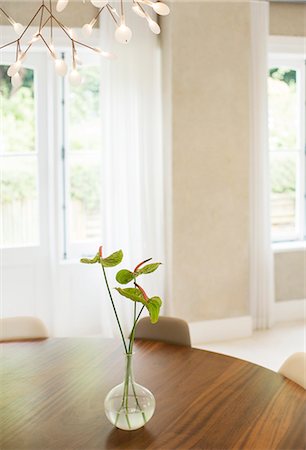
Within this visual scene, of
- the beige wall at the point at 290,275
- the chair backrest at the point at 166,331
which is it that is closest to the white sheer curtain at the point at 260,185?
the beige wall at the point at 290,275

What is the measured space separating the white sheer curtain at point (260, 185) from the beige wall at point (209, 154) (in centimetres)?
17

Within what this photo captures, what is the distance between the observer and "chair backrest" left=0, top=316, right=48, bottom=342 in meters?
2.88

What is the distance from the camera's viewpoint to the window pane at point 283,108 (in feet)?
19.3

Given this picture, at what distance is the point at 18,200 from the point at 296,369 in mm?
3121

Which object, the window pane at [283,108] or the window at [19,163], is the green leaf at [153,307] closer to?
the window at [19,163]

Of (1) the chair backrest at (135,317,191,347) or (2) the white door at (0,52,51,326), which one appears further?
(2) the white door at (0,52,51,326)

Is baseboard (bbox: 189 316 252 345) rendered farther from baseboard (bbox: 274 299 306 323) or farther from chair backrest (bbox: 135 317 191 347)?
chair backrest (bbox: 135 317 191 347)

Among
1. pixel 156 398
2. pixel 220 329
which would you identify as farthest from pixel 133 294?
pixel 220 329

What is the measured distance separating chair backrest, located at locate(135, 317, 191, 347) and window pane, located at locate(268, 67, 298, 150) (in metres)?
3.51

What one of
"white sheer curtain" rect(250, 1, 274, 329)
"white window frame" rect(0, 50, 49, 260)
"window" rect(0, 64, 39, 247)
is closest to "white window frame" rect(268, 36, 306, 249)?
"white sheer curtain" rect(250, 1, 274, 329)

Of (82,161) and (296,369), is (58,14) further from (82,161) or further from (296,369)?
(296,369)

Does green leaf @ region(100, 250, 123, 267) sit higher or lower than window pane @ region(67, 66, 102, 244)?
lower

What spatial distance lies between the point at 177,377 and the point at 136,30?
3.21m

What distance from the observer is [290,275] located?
19.0ft
